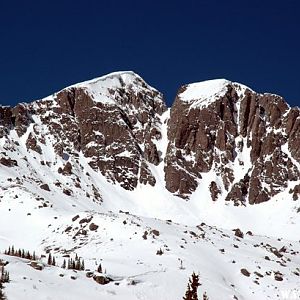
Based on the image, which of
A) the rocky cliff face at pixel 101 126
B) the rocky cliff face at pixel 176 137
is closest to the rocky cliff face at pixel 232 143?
the rocky cliff face at pixel 176 137

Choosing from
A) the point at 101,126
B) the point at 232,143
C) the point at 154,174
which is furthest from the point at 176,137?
the point at 101,126

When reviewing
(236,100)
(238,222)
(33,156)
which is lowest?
(238,222)

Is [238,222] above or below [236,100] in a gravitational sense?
below

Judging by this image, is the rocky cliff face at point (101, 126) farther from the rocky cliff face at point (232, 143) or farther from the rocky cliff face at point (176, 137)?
the rocky cliff face at point (232, 143)

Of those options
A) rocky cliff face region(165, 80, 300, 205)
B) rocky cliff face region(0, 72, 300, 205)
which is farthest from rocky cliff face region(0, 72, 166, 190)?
rocky cliff face region(165, 80, 300, 205)

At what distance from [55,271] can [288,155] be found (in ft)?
364

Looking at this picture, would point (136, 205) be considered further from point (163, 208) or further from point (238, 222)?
point (238, 222)

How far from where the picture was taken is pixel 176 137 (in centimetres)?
13875

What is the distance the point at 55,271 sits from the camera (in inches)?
1192

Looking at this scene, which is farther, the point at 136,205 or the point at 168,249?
the point at 136,205

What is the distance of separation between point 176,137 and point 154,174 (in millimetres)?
14149

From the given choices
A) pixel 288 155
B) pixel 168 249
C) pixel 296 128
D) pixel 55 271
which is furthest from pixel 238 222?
pixel 55 271

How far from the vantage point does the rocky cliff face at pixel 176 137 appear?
410 feet

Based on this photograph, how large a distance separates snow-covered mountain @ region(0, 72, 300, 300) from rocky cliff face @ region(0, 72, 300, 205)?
12.6 inches
